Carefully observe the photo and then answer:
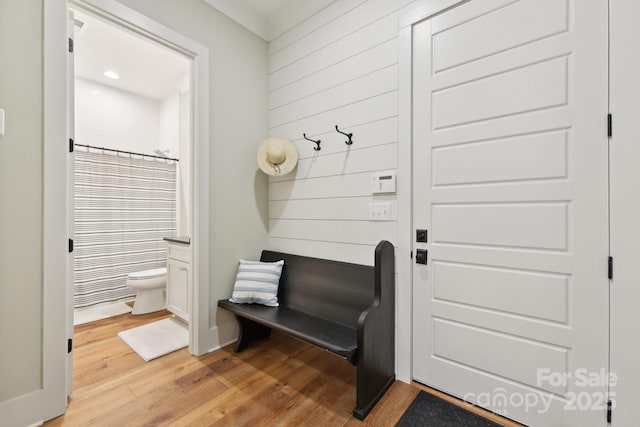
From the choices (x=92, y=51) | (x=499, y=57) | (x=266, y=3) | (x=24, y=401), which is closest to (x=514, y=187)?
(x=499, y=57)

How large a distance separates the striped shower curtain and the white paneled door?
11.2ft

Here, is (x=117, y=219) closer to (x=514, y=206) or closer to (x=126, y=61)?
(x=126, y=61)

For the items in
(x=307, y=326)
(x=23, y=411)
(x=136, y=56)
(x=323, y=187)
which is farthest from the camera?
(x=136, y=56)

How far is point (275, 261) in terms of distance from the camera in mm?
2432

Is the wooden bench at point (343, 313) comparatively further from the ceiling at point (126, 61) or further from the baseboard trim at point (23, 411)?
the ceiling at point (126, 61)

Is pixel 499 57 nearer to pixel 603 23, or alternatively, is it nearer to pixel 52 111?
pixel 603 23

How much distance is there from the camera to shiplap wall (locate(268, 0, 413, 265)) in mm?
1873

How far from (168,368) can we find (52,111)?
69.3 inches

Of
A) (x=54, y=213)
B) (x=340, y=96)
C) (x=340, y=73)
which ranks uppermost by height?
(x=340, y=73)

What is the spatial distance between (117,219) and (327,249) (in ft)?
9.33

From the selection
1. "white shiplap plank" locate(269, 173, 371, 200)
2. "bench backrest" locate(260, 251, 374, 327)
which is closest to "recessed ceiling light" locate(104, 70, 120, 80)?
"white shiplap plank" locate(269, 173, 371, 200)

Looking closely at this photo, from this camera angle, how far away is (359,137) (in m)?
1.99

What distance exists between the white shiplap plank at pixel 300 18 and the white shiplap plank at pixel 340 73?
39 cm

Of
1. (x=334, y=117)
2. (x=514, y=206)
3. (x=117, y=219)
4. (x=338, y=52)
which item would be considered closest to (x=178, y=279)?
(x=117, y=219)
